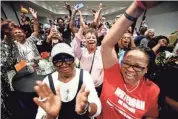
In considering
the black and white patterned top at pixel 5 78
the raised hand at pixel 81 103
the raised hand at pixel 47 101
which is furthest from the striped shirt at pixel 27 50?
the raised hand at pixel 81 103

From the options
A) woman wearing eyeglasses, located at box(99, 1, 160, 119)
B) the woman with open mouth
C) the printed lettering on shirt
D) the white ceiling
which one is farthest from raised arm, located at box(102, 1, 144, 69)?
the white ceiling

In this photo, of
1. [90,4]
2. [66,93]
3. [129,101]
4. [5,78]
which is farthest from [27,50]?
[90,4]

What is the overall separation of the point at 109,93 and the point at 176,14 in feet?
26.7

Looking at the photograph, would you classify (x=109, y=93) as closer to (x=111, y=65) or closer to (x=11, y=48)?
(x=111, y=65)

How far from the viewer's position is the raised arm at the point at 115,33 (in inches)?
33.6

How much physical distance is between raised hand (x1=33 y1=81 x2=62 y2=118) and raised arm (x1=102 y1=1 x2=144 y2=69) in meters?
0.39

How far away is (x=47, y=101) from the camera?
880 mm

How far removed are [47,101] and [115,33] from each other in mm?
512

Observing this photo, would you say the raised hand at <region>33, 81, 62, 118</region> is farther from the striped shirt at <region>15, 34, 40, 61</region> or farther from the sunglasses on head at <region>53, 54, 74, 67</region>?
the striped shirt at <region>15, 34, 40, 61</region>

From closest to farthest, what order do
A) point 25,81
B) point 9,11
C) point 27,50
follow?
point 25,81, point 27,50, point 9,11

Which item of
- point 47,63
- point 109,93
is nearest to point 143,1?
point 109,93

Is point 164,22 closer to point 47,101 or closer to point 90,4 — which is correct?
point 90,4

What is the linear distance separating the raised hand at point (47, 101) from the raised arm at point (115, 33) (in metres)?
0.39

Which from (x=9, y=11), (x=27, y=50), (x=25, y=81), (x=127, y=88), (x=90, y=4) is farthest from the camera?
(x=90, y=4)
